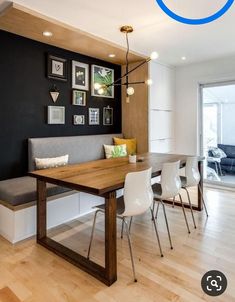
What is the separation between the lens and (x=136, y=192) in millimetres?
2090

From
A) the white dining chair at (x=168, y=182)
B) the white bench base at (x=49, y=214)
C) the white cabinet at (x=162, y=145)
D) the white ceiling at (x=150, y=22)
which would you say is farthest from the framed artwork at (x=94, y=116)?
the white dining chair at (x=168, y=182)

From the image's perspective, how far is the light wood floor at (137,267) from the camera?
1.77m

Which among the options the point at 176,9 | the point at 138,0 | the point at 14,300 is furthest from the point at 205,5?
the point at 14,300

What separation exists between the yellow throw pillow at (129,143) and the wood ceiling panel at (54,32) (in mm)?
1533

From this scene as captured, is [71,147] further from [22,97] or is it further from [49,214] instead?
[49,214]

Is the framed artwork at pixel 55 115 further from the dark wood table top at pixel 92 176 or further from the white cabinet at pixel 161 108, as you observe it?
the white cabinet at pixel 161 108

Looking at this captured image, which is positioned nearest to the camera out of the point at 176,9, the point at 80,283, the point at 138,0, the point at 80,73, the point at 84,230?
the point at 80,283

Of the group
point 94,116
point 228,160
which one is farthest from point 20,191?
point 228,160

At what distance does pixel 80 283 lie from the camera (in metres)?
1.91

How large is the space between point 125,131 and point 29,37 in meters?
2.46

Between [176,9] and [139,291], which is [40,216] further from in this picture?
[176,9]

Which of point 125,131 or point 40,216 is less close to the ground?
point 125,131

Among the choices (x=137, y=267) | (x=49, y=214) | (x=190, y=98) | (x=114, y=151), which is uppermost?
(x=190, y=98)

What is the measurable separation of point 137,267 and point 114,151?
2.39 metres
